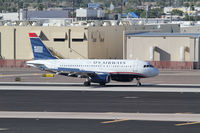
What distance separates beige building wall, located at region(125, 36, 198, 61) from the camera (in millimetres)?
93500

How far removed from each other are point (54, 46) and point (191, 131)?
66996 mm

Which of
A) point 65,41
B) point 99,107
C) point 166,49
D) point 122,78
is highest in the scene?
point 65,41

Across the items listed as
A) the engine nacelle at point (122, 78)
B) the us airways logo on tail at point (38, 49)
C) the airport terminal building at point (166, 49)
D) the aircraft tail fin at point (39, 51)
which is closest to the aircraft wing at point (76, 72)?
the engine nacelle at point (122, 78)

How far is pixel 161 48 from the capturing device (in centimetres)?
9575

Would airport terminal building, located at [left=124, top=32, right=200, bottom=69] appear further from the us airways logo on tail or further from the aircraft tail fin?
the us airways logo on tail

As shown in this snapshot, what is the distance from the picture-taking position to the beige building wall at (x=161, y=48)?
9350 cm

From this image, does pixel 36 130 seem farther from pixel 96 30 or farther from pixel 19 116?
pixel 96 30

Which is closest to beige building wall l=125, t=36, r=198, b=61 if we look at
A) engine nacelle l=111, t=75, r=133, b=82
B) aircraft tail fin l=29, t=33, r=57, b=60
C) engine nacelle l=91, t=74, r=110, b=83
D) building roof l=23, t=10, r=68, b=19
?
aircraft tail fin l=29, t=33, r=57, b=60

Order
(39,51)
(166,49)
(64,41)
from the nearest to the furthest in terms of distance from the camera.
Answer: (39,51) → (166,49) → (64,41)

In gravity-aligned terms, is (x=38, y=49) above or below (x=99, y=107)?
above

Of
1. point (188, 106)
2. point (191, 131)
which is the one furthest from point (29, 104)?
point (191, 131)

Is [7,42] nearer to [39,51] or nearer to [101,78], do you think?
[39,51]

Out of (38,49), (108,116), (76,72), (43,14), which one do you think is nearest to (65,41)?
(38,49)

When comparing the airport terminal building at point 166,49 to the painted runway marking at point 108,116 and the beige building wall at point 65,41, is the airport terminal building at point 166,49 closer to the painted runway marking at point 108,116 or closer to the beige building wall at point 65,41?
the beige building wall at point 65,41
